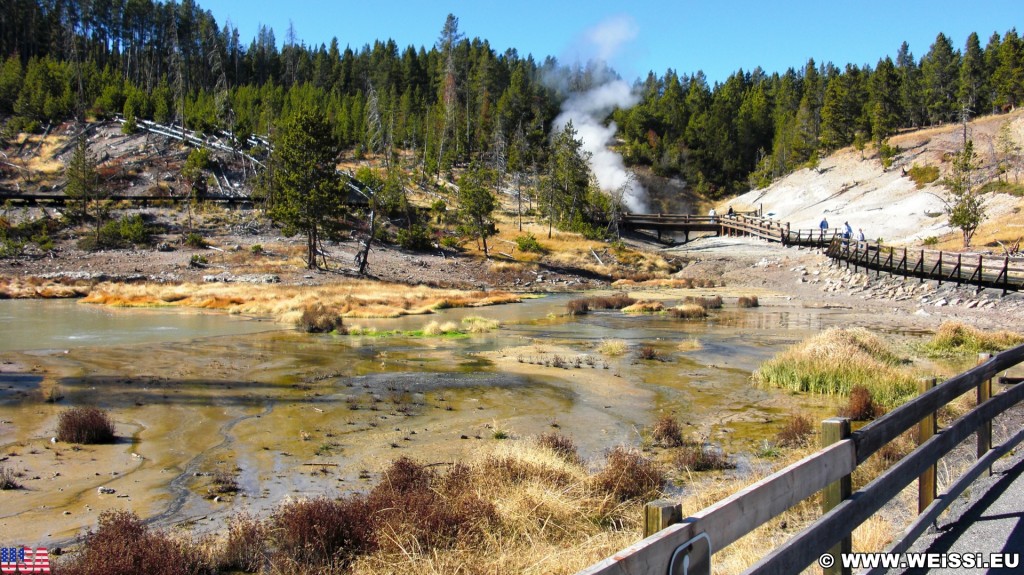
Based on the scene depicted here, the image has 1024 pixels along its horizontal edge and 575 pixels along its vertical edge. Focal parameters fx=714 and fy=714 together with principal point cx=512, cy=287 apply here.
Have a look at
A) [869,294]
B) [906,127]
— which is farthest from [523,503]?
[906,127]

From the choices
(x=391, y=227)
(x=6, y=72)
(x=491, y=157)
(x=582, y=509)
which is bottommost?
(x=582, y=509)

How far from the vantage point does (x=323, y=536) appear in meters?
6.77

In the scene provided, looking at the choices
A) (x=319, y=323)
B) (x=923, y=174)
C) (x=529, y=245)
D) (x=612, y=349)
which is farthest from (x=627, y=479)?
(x=923, y=174)

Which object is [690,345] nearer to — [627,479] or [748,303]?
[627,479]

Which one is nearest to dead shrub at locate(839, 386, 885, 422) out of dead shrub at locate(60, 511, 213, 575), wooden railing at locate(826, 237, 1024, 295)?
dead shrub at locate(60, 511, 213, 575)

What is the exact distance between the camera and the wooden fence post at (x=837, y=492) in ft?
13.3

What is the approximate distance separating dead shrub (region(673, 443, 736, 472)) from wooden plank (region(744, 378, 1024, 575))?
177 inches

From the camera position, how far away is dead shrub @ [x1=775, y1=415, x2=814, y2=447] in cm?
1158

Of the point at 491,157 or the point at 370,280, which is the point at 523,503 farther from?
the point at 491,157

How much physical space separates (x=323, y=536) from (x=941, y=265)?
40.0 metres

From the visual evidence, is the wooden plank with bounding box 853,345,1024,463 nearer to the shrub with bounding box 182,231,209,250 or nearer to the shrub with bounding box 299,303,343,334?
the shrub with bounding box 299,303,343,334

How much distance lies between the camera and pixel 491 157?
10775 cm

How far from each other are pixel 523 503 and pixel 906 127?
403 ft

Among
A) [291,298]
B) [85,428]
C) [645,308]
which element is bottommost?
[85,428]
